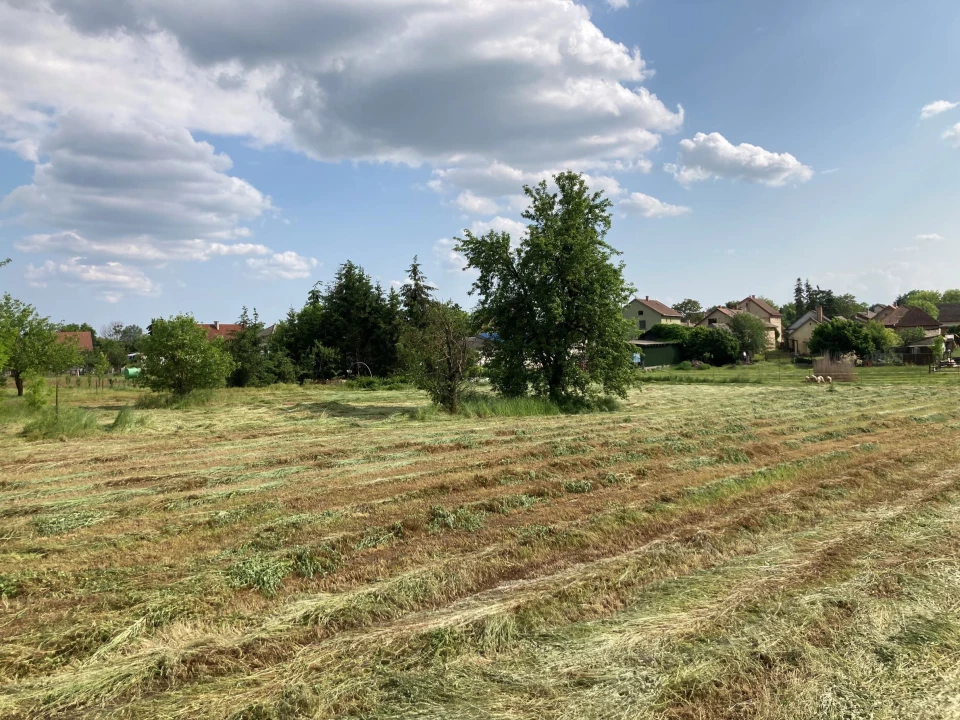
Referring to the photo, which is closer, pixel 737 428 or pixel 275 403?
pixel 737 428

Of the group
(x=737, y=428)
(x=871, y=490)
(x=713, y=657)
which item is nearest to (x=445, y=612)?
(x=713, y=657)

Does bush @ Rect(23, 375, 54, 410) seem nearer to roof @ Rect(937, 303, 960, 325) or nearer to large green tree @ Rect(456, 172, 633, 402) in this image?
large green tree @ Rect(456, 172, 633, 402)

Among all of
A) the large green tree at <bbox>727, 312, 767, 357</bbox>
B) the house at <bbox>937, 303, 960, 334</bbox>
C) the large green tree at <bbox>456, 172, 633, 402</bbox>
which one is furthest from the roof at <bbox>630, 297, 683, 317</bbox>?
the large green tree at <bbox>456, 172, 633, 402</bbox>

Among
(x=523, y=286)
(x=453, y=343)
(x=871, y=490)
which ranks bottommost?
(x=871, y=490)

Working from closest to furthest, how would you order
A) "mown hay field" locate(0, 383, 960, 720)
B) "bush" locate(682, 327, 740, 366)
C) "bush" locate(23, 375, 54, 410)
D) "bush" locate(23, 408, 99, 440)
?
"mown hay field" locate(0, 383, 960, 720) → "bush" locate(23, 408, 99, 440) → "bush" locate(23, 375, 54, 410) → "bush" locate(682, 327, 740, 366)

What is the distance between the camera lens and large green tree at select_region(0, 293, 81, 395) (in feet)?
84.7

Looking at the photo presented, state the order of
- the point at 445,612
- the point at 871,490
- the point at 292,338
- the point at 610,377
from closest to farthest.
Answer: the point at 445,612 < the point at 871,490 < the point at 610,377 < the point at 292,338

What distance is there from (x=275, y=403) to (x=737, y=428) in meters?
18.7

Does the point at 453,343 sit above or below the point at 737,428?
above

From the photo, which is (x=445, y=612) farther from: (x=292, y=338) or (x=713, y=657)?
(x=292, y=338)

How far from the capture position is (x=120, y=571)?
5184 mm

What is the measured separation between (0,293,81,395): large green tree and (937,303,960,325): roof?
324 feet

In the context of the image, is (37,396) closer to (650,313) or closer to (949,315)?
(650,313)

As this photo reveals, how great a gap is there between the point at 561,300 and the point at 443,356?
4.36 meters
